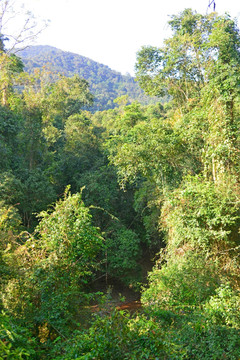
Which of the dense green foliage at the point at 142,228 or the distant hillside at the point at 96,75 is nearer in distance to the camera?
the dense green foliage at the point at 142,228

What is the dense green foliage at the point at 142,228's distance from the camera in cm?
310

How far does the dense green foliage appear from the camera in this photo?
310cm

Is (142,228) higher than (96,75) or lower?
lower

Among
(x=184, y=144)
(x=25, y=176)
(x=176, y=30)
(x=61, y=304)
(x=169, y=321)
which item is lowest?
(x=169, y=321)

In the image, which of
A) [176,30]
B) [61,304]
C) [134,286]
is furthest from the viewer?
A: [134,286]

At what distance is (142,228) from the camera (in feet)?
37.0

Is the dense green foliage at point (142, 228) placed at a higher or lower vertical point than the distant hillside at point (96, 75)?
lower

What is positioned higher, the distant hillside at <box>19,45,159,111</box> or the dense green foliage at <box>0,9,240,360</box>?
the distant hillside at <box>19,45,159,111</box>

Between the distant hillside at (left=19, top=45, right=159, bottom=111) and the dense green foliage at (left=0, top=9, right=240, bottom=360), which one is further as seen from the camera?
the distant hillside at (left=19, top=45, right=159, bottom=111)

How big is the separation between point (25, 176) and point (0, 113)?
2.47 m

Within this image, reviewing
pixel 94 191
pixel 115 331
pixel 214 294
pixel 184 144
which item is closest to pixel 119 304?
pixel 94 191

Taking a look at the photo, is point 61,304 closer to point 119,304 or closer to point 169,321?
point 169,321

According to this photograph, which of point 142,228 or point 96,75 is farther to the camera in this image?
point 96,75

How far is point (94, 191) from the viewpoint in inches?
421
